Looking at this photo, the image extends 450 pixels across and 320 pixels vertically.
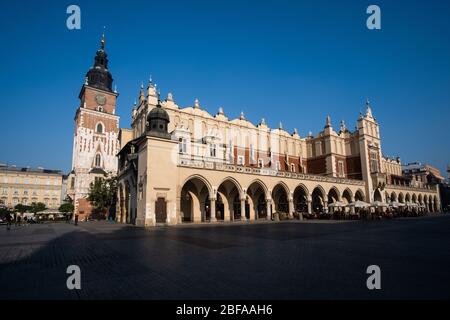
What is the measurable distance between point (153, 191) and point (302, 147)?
36041mm

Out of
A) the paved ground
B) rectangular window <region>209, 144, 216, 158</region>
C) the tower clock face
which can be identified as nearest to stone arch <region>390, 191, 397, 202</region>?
rectangular window <region>209, 144, 216, 158</region>

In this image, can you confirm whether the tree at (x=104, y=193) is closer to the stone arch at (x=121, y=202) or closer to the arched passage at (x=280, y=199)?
the stone arch at (x=121, y=202)

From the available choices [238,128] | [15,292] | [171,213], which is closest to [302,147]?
[238,128]

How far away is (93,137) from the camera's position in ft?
186

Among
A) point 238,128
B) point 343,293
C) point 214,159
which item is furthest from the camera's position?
point 238,128

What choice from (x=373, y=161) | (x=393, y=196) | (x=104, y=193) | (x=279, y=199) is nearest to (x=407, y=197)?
(x=393, y=196)

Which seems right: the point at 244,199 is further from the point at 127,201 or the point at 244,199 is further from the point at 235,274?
the point at 235,274

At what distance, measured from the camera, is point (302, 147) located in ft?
172

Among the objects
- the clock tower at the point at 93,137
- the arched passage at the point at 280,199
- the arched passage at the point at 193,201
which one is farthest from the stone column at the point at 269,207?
the clock tower at the point at 93,137

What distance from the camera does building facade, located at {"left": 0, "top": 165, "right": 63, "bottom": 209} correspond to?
70.7 metres

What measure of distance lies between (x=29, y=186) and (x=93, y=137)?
33526 mm

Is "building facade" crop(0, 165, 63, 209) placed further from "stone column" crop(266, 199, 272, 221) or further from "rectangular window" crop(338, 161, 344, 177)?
"rectangular window" crop(338, 161, 344, 177)

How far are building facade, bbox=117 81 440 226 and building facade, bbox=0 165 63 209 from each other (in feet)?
142
